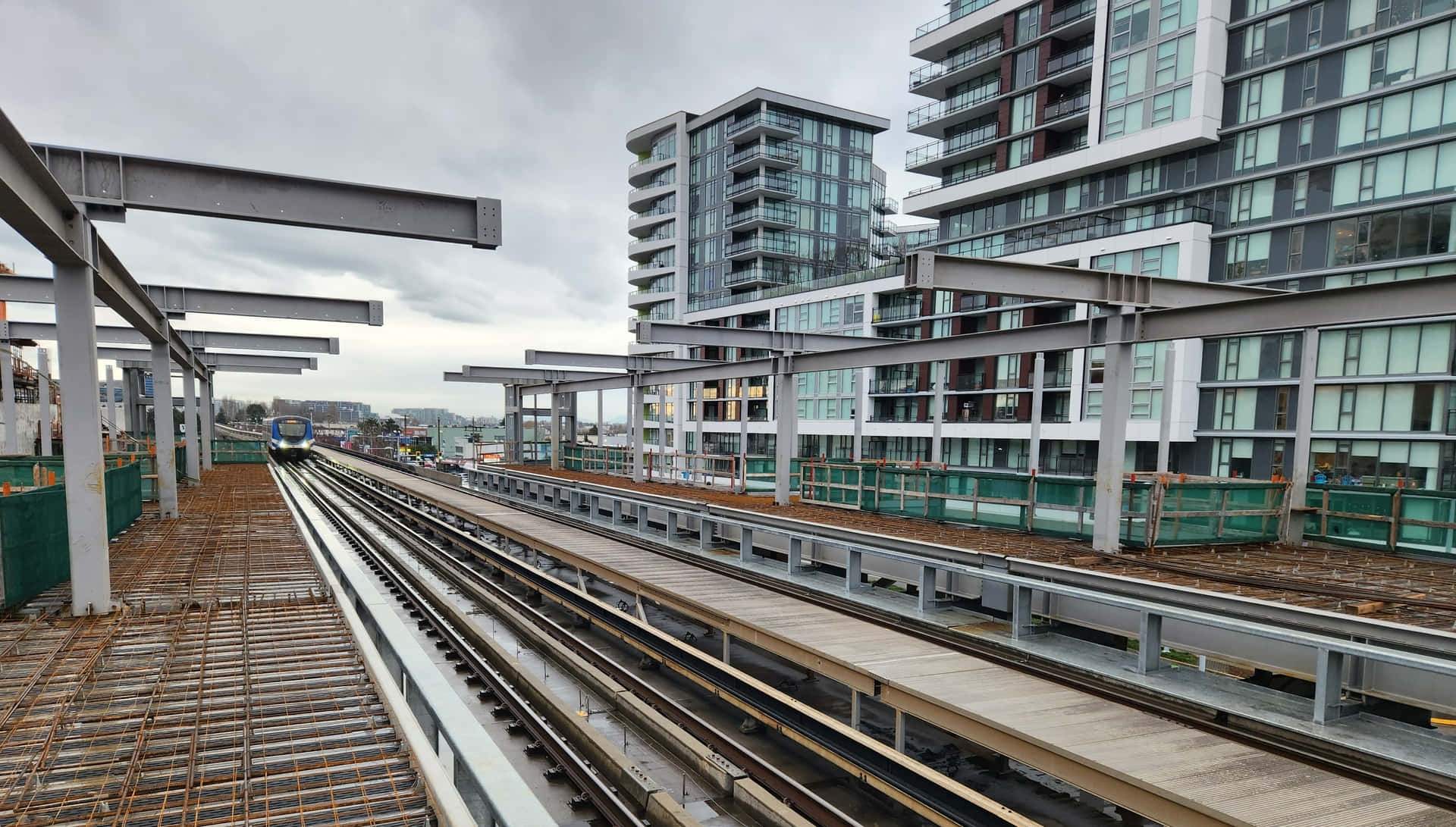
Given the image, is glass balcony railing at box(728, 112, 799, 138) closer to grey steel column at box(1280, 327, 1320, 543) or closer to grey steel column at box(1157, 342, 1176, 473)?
grey steel column at box(1157, 342, 1176, 473)

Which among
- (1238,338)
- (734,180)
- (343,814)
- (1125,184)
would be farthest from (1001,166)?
(343,814)

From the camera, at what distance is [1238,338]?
2953cm

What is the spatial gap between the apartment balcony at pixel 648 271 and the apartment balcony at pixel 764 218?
7620 millimetres

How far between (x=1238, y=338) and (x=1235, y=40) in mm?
14066

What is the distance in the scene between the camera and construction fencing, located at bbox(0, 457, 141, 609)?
7.64m

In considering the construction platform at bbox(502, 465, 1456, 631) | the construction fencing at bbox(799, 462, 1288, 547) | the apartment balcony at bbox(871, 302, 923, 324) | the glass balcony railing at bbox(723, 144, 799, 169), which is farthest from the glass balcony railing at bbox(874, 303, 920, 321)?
the construction platform at bbox(502, 465, 1456, 631)

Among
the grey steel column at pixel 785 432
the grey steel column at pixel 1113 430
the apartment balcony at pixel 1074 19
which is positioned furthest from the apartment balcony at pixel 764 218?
the grey steel column at pixel 1113 430

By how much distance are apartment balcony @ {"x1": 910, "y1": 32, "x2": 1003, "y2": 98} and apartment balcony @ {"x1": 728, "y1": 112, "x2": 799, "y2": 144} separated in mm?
12462

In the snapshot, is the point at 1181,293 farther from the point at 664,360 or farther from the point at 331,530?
the point at 664,360

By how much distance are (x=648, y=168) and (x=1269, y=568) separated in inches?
2382

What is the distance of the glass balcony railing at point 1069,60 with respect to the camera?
35.3 m

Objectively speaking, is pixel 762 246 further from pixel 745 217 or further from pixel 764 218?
pixel 745 217

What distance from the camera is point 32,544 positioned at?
8234mm

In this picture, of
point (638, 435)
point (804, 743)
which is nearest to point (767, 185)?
point (638, 435)
